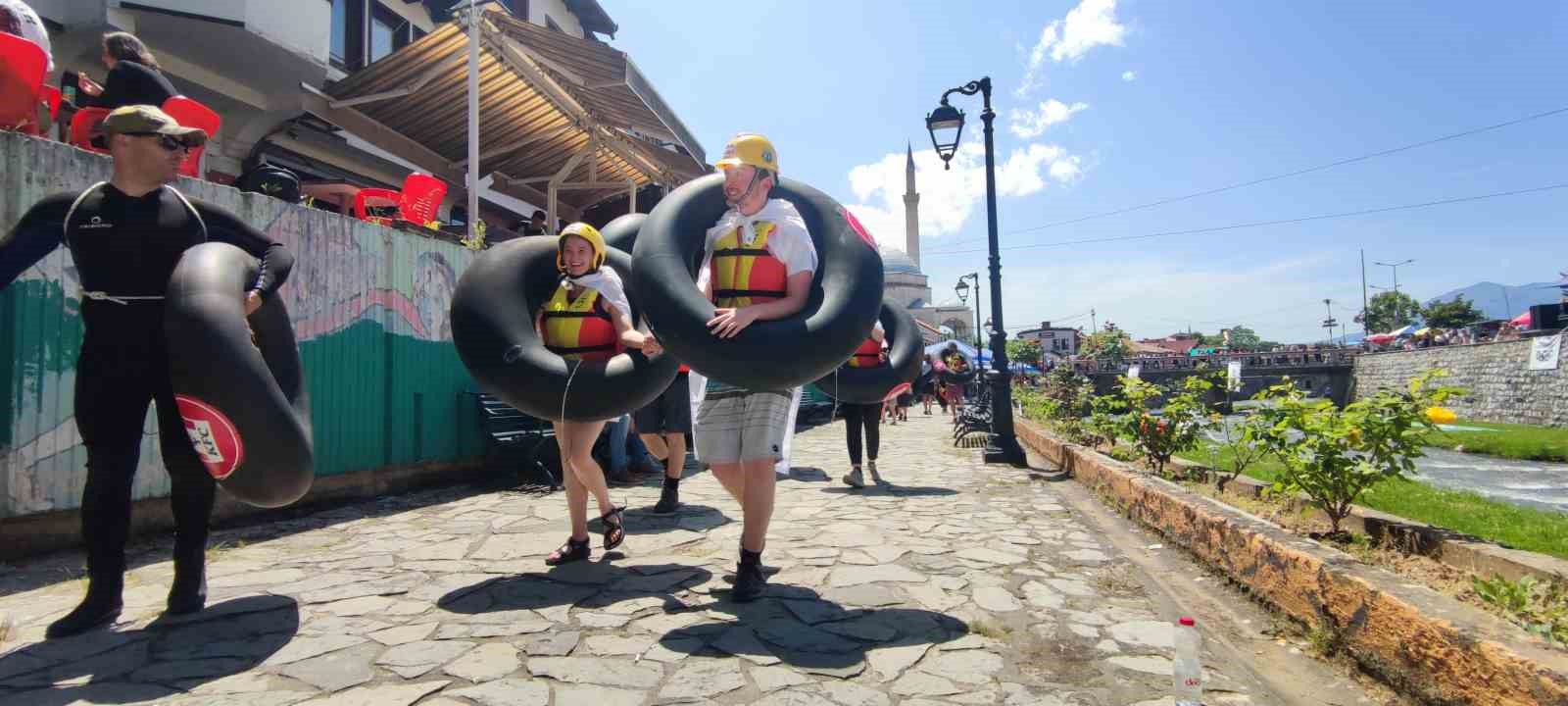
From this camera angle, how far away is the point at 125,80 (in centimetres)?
410

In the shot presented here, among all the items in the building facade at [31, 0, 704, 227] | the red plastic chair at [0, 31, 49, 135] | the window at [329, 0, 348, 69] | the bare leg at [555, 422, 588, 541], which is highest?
the window at [329, 0, 348, 69]

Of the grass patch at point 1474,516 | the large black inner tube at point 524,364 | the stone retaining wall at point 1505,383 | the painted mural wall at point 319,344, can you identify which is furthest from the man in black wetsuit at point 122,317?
the stone retaining wall at point 1505,383

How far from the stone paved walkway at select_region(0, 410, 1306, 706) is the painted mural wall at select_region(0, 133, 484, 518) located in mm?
562

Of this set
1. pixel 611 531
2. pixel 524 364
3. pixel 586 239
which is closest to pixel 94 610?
pixel 524 364

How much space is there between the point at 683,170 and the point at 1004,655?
11.3 meters

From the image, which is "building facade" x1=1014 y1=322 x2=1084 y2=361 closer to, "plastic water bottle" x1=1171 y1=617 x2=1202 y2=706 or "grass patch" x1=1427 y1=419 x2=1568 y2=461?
"grass patch" x1=1427 y1=419 x2=1568 y2=461

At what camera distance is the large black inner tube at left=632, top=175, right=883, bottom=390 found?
270cm

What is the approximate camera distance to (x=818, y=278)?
121 inches

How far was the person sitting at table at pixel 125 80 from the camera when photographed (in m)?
4.10

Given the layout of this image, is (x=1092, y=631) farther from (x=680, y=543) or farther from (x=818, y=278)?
(x=680, y=543)

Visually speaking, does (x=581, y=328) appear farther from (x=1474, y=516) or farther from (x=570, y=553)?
(x=1474, y=516)

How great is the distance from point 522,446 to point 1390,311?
9525cm

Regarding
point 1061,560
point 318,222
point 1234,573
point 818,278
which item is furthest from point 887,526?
point 318,222

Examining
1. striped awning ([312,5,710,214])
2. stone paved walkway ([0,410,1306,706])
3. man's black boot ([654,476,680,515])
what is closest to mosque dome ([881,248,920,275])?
striped awning ([312,5,710,214])
